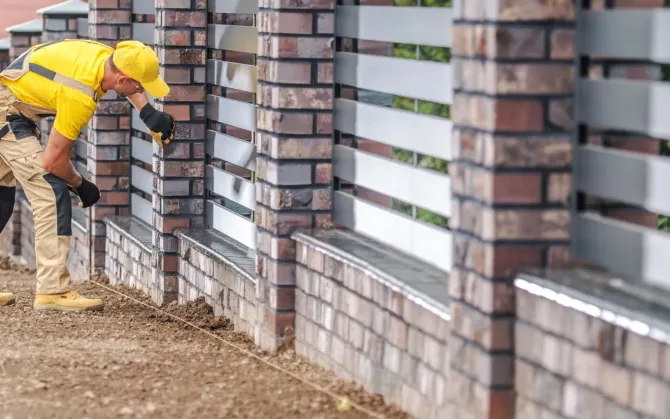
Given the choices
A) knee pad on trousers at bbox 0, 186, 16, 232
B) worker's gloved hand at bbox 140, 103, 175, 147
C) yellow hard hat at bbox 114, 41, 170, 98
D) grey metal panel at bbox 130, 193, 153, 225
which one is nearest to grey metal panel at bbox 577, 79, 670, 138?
yellow hard hat at bbox 114, 41, 170, 98

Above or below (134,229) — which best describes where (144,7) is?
above

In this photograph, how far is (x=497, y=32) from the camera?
4352 mm

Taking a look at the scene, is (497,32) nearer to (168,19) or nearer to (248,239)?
(248,239)

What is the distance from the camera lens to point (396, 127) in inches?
231

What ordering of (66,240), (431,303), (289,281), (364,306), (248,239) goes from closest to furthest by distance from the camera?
(431,303), (364,306), (289,281), (248,239), (66,240)

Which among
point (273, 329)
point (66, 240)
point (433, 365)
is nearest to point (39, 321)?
point (66, 240)

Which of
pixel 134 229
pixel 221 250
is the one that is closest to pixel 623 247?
pixel 221 250

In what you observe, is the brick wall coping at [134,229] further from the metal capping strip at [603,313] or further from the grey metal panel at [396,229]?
the metal capping strip at [603,313]

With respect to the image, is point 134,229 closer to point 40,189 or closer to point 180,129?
point 180,129

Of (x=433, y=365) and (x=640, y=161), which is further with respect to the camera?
(x=433, y=365)

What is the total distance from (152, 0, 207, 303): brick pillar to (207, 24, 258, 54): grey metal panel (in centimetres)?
11

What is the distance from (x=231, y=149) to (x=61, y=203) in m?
1.09

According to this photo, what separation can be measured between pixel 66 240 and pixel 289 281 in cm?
233

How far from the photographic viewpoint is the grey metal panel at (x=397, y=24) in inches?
213
